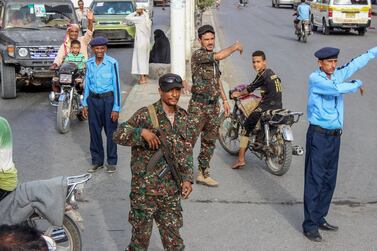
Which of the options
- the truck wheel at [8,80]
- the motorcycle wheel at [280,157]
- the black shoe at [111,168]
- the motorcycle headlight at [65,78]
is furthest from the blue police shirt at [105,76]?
the truck wheel at [8,80]

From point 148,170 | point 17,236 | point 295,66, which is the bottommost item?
point 295,66

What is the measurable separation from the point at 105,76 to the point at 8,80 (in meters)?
5.91

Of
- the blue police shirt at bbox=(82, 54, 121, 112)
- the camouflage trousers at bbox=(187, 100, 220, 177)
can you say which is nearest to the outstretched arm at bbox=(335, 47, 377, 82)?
the camouflage trousers at bbox=(187, 100, 220, 177)

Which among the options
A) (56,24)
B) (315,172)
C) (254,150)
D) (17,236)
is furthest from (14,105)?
(17,236)

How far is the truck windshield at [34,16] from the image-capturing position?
14.2 metres

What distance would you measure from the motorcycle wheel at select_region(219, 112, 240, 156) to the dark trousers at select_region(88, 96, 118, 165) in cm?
166

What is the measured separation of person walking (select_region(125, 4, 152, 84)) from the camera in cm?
1479

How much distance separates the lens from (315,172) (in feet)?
18.8

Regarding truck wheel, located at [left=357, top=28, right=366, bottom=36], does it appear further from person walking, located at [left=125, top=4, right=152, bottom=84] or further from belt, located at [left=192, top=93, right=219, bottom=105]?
belt, located at [left=192, top=93, right=219, bottom=105]

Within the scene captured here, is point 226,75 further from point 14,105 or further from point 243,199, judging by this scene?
point 243,199

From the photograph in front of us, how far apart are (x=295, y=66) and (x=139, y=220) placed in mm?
13833

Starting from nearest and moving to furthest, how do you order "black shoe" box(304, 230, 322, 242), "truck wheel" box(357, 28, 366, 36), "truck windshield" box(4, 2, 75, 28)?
"black shoe" box(304, 230, 322, 242), "truck windshield" box(4, 2, 75, 28), "truck wheel" box(357, 28, 366, 36)

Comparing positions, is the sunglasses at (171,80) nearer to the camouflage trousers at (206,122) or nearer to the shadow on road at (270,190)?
the shadow on road at (270,190)

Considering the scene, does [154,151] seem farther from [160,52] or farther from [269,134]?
[160,52]
